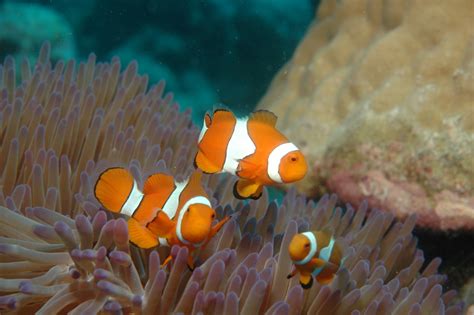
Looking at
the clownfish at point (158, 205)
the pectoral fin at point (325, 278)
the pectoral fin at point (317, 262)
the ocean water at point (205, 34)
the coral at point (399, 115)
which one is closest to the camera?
the clownfish at point (158, 205)

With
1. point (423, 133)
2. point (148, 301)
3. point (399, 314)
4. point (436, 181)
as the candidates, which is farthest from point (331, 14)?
point (148, 301)

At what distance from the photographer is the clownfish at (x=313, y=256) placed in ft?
5.08

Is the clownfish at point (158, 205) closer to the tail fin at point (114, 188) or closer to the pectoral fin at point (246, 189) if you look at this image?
the tail fin at point (114, 188)

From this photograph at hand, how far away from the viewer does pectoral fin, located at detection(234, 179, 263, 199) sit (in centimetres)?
164

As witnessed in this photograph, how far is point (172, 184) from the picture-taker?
162cm

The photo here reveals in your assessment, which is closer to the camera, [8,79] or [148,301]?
[148,301]

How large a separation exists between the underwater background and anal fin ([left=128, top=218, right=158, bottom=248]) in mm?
51

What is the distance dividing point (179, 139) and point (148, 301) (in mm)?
1407

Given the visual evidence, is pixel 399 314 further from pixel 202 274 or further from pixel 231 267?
pixel 202 274

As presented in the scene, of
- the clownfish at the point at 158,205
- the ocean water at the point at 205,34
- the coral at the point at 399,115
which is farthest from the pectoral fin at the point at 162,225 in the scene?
the ocean water at the point at 205,34

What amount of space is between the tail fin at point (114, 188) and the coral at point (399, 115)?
172 centimetres

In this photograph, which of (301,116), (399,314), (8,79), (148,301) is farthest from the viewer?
(301,116)

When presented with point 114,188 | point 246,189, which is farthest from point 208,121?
point 114,188

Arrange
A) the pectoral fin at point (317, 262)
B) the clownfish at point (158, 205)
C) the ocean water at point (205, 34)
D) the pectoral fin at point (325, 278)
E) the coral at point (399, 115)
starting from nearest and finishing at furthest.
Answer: the clownfish at point (158, 205)
the pectoral fin at point (317, 262)
the pectoral fin at point (325, 278)
the coral at point (399, 115)
the ocean water at point (205, 34)
